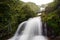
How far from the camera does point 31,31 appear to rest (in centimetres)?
1091

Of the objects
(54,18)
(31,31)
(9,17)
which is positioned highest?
(9,17)

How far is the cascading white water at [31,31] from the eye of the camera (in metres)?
10.4

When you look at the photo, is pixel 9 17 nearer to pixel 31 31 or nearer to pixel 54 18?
pixel 31 31

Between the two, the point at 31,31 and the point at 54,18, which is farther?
the point at 31,31

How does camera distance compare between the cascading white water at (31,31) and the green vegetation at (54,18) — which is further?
the cascading white water at (31,31)

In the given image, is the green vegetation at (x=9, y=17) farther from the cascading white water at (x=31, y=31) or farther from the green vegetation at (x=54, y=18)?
the green vegetation at (x=54, y=18)

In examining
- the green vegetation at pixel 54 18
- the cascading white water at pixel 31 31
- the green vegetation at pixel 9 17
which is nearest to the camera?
the green vegetation at pixel 54 18

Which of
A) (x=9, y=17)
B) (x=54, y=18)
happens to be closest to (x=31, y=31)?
(x=54, y=18)

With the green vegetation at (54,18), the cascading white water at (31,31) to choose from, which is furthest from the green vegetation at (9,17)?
the green vegetation at (54,18)

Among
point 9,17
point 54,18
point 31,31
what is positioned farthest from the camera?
point 9,17

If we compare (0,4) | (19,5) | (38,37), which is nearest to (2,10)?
(0,4)

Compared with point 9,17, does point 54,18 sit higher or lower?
lower

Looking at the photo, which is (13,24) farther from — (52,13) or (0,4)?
(52,13)

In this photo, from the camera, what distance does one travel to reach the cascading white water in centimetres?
1039
